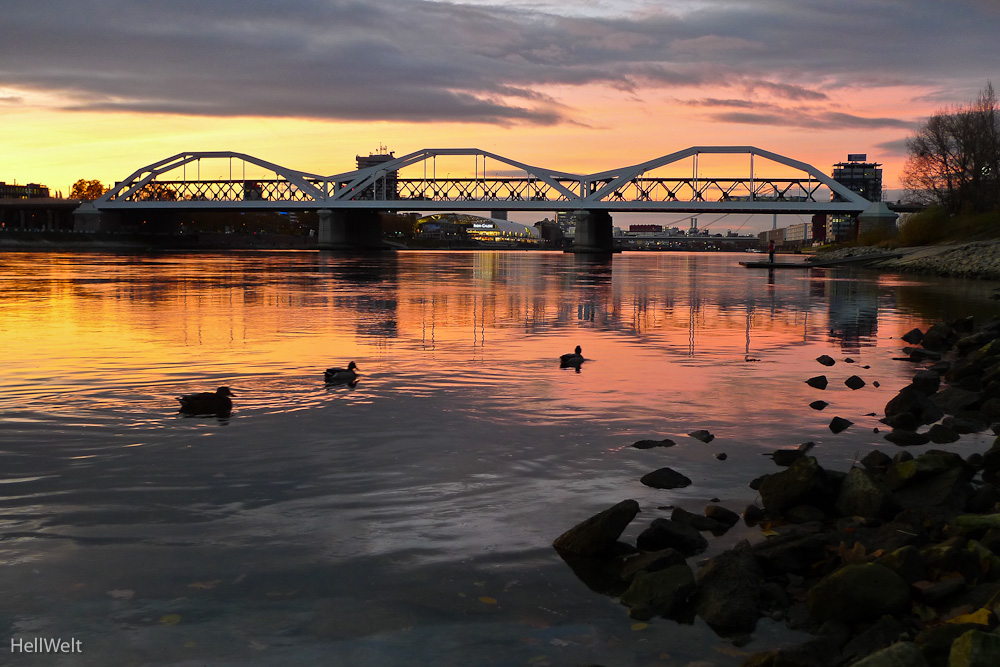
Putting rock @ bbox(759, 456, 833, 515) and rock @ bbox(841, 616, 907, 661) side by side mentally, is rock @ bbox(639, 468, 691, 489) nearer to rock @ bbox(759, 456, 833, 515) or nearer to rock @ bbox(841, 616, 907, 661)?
rock @ bbox(759, 456, 833, 515)

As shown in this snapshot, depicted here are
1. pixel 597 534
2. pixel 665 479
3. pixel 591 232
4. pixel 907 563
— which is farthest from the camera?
pixel 591 232

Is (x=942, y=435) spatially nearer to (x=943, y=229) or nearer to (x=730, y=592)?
(x=730, y=592)

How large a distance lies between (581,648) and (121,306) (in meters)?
34.4

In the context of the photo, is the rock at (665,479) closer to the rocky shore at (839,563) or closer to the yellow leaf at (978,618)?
the rocky shore at (839,563)

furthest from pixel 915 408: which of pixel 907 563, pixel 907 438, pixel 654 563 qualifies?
pixel 654 563

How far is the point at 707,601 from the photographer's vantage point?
24.8 feet

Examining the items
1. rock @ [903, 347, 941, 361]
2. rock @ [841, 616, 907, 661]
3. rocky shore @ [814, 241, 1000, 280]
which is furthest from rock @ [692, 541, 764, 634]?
rocky shore @ [814, 241, 1000, 280]

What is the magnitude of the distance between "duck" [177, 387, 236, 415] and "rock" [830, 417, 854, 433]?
9531mm

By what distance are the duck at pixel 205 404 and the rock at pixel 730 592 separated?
914 centimetres

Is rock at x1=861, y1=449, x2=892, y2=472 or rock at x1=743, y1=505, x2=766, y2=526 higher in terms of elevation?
rock at x1=861, y1=449, x2=892, y2=472

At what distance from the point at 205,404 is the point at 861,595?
35.0 feet

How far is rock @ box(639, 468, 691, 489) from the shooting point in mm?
10844

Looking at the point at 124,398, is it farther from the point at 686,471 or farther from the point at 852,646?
the point at 852,646

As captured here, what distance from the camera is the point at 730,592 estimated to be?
757cm
